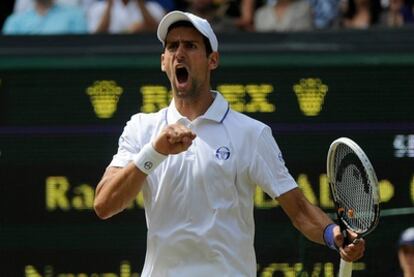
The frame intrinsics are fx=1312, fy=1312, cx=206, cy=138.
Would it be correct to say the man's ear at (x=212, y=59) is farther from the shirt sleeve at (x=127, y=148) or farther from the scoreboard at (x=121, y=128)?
the scoreboard at (x=121, y=128)

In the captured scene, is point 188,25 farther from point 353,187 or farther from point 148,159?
point 353,187

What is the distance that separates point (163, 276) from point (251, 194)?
0.49 meters

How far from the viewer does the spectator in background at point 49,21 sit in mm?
8656

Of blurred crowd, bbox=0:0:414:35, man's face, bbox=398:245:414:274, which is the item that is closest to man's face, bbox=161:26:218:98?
man's face, bbox=398:245:414:274

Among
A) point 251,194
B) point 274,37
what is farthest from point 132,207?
point 251,194

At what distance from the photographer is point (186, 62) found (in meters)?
5.18

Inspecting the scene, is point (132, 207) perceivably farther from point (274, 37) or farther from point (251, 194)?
point (251, 194)

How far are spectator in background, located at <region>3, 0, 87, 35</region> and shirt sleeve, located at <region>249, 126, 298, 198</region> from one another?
3.60 metres

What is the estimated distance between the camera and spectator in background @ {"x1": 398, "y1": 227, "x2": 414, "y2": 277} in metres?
7.41

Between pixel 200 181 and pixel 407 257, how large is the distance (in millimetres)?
2623

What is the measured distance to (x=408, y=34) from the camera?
25.6 feet

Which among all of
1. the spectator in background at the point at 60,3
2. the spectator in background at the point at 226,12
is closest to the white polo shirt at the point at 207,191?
the spectator in background at the point at 226,12

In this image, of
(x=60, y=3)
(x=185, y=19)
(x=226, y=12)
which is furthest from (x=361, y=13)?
(x=185, y=19)

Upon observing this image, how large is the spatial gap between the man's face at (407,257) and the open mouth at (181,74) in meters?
2.69
